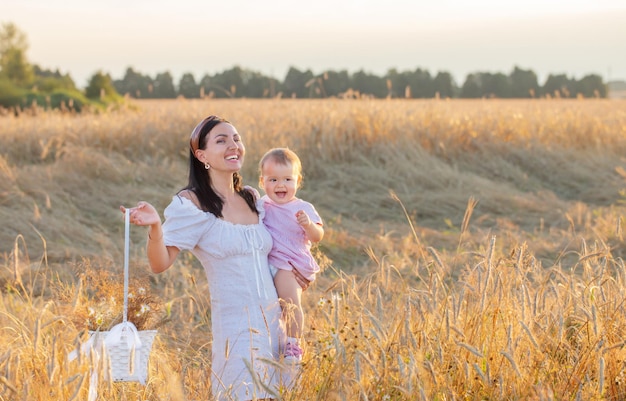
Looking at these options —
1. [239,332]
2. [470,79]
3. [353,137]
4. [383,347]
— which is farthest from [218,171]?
[470,79]

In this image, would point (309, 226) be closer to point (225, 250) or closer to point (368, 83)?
point (225, 250)

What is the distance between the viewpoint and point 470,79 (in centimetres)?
4744

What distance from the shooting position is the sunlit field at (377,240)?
2.74 meters

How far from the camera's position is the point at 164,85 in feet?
122

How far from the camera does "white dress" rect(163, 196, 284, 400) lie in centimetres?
316

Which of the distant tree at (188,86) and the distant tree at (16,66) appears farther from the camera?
the distant tree at (16,66)

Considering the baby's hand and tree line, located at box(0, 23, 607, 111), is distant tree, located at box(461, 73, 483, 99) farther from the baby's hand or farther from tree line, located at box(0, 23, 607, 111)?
the baby's hand

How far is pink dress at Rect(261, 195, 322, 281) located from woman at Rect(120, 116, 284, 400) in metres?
0.04

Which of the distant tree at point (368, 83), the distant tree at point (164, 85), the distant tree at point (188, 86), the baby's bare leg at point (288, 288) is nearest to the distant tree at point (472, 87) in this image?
the distant tree at point (368, 83)

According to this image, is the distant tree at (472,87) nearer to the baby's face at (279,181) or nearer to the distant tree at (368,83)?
the distant tree at (368,83)

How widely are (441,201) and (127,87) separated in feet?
96.7

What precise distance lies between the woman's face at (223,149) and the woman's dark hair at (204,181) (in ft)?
0.09

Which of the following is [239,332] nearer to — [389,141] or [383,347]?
[383,347]

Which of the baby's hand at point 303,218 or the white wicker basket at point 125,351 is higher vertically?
the baby's hand at point 303,218
